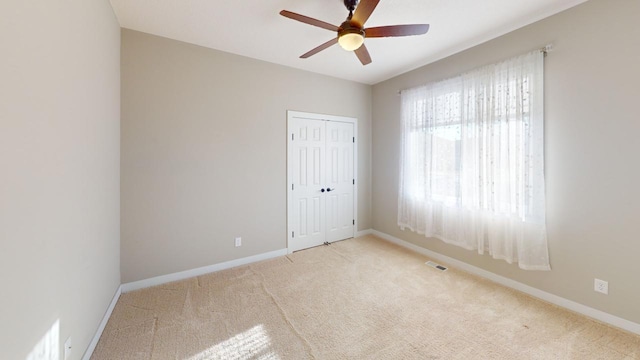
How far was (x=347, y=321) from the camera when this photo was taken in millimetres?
2242

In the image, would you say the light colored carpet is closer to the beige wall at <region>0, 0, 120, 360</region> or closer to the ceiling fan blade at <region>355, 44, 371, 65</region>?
the beige wall at <region>0, 0, 120, 360</region>

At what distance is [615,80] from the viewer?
2.11m

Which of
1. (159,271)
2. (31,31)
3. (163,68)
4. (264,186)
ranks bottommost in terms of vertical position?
(159,271)

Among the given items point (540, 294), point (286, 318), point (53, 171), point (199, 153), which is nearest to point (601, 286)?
point (540, 294)

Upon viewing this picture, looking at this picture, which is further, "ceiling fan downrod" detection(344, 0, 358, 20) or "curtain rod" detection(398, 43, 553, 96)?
"curtain rod" detection(398, 43, 553, 96)

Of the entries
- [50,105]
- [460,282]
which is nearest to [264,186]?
[50,105]

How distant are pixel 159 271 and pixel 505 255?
157 inches

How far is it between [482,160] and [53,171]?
3756 millimetres

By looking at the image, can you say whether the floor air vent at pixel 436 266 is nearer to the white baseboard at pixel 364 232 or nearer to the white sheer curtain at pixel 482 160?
the white sheer curtain at pixel 482 160

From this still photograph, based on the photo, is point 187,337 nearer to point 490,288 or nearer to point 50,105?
point 50,105

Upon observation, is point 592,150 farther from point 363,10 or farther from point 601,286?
point 363,10

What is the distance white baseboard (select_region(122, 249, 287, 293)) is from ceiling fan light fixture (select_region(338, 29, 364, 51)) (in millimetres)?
2884

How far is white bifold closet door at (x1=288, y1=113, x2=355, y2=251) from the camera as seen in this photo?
Answer: 3891 millimetres

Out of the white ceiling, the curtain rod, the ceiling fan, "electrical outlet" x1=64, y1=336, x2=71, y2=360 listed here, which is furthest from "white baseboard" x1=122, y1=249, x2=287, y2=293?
the curtain rod
